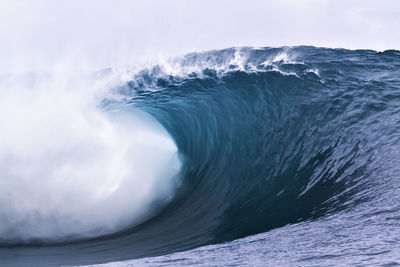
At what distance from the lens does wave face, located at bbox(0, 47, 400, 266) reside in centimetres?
695

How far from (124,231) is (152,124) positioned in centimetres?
431

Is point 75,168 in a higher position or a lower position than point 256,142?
lower

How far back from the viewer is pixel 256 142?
10.2 m

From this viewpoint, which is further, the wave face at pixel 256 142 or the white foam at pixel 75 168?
the white foam at pixel 75 168

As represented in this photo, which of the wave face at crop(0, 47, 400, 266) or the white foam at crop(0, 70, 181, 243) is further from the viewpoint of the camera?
the white foam at crop(0, 70, 181, 243)

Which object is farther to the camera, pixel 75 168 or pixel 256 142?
pixel 256 142

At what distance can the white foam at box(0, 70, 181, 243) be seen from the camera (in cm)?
757

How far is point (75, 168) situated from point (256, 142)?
4.14m

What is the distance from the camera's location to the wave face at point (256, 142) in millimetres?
6945

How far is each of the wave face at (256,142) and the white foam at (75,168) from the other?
15 cm

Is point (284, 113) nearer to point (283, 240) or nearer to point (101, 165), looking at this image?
point (101, 165)

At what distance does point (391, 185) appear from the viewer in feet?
22.1

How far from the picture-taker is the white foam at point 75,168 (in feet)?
24.8

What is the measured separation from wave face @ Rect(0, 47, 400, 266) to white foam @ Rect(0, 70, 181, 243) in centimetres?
Answer: 15
